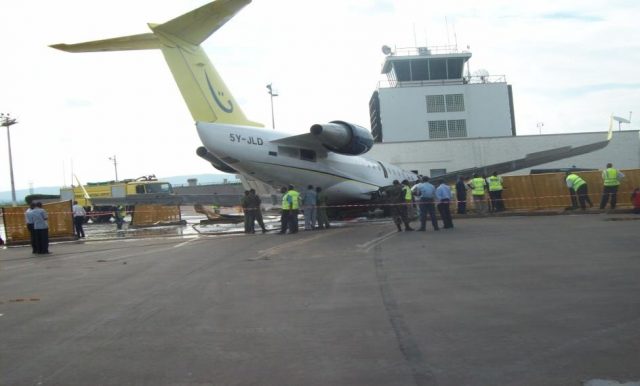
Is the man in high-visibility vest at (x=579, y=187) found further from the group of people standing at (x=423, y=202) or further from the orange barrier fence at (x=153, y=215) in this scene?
the orange barrier fence at (x=153, y=215)

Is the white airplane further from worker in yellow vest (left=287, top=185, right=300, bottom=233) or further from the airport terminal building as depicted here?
the airport terminal building

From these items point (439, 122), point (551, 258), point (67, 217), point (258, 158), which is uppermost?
point (439, 122)

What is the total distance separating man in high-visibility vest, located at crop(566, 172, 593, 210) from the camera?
21.1 meters

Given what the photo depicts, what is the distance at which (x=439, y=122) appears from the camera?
155 feet

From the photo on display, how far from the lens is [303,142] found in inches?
789

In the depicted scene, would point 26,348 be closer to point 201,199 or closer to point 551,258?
point 551,258

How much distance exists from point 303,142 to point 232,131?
289cm

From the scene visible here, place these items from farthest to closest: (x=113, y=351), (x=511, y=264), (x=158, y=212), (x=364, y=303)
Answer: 1. (x=158, y=212)
2. (x=511, y=264)
3. (x=364, y=303)
4. (x=113, y=351)

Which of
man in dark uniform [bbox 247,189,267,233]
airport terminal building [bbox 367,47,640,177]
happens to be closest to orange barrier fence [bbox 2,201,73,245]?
man in dark uniform [bbox 247,189,267,233]

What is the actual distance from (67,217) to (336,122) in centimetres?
1115

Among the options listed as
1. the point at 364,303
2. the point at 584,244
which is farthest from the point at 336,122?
the point at 364,303

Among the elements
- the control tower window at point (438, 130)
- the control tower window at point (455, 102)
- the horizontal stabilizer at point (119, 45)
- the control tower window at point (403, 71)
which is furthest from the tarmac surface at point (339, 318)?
the control tower window at point (403, 71)

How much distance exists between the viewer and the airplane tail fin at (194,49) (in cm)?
1580

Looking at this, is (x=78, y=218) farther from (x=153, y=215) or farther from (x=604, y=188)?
(x=604, y=188)
